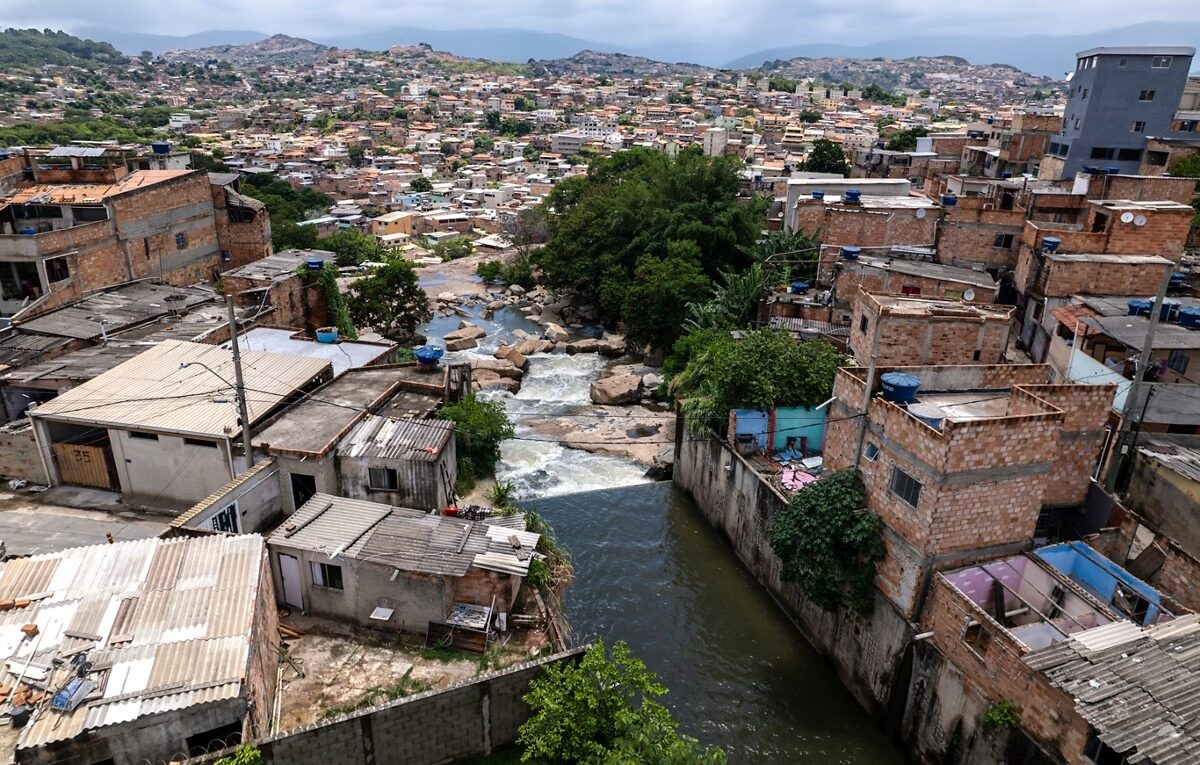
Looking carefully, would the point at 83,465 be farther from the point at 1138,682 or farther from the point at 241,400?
the point at 1138,682

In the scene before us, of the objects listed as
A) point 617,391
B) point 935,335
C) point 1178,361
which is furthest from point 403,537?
point 1178,361

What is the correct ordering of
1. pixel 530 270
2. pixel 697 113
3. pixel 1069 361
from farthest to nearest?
pixel 697 113 → pixel 530 270 → pixel 1069 361

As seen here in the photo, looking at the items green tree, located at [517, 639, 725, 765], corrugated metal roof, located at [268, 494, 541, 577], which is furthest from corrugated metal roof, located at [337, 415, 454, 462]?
green tree, located at [517, 639, 725, 765]

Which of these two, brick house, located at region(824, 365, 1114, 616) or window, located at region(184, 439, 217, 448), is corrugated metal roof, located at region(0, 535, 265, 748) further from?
brick house, located at region(824, 365, 1114, 616)

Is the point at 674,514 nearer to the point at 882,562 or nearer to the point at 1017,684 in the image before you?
the point at 882,562

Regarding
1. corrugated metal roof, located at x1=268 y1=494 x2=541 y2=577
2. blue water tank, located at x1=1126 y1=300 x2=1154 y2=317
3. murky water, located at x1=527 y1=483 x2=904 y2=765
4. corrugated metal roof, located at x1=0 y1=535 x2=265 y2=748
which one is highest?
blue water tank, located at x1=1126 y1=300 x2=1154 y2=317

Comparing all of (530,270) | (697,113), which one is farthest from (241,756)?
(697,113)
